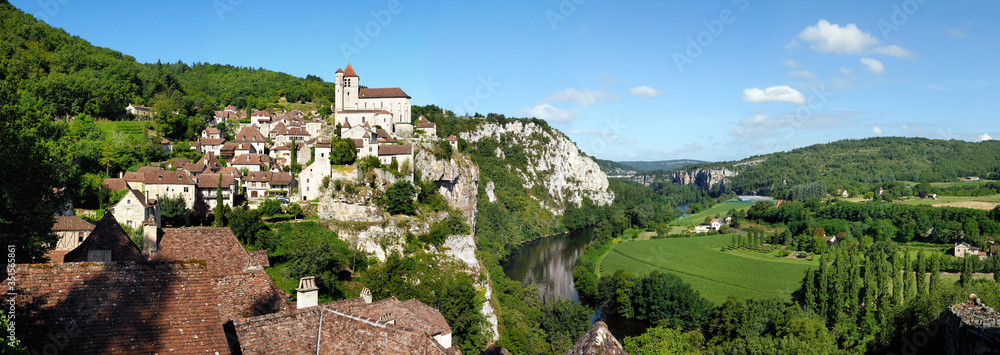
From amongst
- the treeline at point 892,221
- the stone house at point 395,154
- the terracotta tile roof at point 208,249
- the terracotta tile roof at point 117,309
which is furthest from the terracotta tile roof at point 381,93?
the treeline at point 892,221

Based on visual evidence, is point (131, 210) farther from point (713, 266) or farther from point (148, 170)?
point (713, 266)

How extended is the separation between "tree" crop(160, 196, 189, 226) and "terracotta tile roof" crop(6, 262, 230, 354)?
37.7 meters

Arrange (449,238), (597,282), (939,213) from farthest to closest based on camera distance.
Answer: (939,213), (597,282), (449,238)

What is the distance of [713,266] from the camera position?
7788cm

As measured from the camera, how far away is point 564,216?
133 meters

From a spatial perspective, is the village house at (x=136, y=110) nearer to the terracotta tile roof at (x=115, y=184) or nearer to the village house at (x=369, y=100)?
the village house at (x=369, y=100)

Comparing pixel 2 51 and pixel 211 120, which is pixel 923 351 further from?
pixel 2 51

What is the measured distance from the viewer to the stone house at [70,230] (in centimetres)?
2909

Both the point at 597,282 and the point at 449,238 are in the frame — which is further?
the point at 597,282

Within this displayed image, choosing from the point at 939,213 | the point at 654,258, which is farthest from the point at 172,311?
the point at 939,213

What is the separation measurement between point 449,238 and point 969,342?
41027mm

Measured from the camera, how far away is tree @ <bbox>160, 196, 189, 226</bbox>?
4081cm

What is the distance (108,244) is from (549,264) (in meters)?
68.4

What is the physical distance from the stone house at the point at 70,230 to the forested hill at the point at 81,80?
1951 cm
